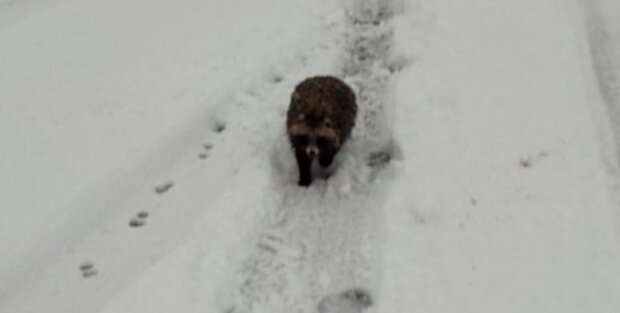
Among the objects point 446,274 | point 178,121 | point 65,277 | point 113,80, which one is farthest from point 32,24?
point 446,274

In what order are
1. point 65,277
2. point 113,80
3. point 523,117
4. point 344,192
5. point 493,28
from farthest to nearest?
point 493,28, point 113,80, point 523,117, point 344,192, point 65,277

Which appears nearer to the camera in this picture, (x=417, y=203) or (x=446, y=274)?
(x=446, y=274)

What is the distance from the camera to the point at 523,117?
769cm

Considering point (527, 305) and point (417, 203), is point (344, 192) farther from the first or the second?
point (527, 305)

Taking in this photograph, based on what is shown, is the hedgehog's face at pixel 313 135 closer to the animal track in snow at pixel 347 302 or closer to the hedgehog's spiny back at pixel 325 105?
the hedgehog's spiny back at pixel 325 105

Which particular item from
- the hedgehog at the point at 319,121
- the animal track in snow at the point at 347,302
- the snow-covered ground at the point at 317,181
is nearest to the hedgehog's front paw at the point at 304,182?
the hedgehog at the point at 319,121

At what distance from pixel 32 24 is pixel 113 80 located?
2184 millimetres

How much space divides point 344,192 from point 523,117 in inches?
73.7

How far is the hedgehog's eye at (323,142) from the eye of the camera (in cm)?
675

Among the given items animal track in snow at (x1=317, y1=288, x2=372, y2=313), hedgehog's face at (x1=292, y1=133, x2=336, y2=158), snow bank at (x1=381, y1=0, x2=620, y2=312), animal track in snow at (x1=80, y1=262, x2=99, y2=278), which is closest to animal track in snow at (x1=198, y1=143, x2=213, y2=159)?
hedgehog's face at (x1=292, y1=133, x2=336, y2=158)

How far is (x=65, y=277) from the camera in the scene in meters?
6.41

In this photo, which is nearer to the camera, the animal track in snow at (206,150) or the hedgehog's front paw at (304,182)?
the hedgehog's front paw at (304,182)

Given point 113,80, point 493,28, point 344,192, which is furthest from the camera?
point 493,28

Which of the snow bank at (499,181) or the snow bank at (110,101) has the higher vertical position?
the snow bank at (110,101)
